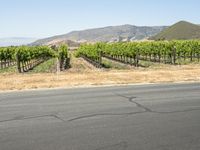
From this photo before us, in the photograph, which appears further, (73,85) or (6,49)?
(6,49)

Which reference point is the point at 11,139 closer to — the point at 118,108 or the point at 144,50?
the point at 118,108

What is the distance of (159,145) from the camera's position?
815 centimetres

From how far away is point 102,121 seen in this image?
10.4 meters

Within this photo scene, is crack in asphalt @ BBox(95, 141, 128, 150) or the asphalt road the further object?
the asphalt road

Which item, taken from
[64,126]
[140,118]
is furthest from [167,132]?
[64,126]

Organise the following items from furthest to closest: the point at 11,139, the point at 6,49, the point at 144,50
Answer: the point at 144,50, the point at 6,49, the point at 11,139

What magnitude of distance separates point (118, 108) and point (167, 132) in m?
3.32

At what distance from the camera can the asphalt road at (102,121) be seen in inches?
329

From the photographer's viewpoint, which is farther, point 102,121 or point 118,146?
point 102,121

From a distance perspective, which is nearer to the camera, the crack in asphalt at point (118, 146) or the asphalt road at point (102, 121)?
the crack in asphalt at point (118, 146)

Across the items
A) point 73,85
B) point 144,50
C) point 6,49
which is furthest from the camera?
point 144,50

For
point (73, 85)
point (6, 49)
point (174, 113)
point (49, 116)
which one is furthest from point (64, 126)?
point (6, 49)

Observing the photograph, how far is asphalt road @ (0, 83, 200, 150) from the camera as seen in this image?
836cm

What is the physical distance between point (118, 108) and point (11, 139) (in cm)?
437
